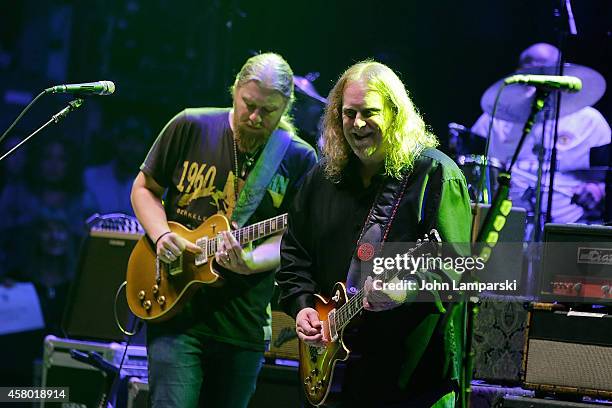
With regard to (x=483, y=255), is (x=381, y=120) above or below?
above

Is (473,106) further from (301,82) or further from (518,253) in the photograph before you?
(518,253)

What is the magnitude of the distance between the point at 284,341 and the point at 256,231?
44.9 inches

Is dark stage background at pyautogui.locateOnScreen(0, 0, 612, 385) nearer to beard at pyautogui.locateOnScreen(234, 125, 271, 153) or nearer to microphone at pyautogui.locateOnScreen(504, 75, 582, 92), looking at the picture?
beard at pyautogui.locateOnScreen(234, 125, 271, 153)

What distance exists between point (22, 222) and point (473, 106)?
4165 mm

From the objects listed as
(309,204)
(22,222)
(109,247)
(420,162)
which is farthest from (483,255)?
(22,222)

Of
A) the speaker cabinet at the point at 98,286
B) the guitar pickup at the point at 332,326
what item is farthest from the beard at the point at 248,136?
the speaker cabinet at the point at 98,286

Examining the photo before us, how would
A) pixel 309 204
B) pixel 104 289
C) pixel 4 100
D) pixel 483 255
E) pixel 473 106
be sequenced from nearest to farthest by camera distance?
1. pixel 483 255
2. pixel 309 204
3. pixel 104 289
4. pixel 473 106
5. pixel 4 100

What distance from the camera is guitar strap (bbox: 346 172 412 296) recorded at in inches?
135

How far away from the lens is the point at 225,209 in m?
4.60

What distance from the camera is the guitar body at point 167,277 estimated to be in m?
4.47

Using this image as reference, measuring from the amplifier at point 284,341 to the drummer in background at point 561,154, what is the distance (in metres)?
2.51

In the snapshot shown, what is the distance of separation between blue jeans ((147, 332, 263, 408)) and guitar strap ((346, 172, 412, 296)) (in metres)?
1.10

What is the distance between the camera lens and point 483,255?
3.10 meters

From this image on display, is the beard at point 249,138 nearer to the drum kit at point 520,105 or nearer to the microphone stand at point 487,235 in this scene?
the microphone stand at point 487,235
